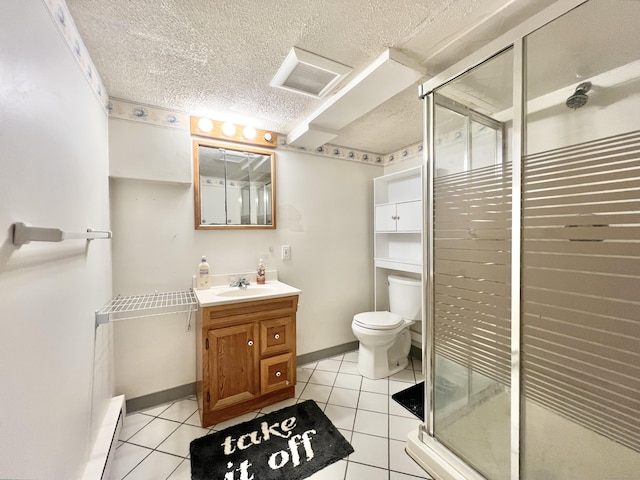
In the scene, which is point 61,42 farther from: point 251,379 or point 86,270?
point 251,379

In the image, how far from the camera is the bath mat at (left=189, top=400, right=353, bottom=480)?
1326 millimetres

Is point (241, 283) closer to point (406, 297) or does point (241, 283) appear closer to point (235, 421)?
point (235, 421)

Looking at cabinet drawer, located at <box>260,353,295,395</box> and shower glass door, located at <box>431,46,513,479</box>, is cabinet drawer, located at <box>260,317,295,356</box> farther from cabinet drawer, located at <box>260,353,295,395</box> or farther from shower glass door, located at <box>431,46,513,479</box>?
shower glass door, located at <box>431,46,513,479</box>

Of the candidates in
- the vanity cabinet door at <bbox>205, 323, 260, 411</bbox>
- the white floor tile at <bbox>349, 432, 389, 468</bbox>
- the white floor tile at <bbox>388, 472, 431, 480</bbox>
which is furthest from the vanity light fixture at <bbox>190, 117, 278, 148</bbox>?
the white floor tile at <bbox>388, 472, 431, 480</bbox>

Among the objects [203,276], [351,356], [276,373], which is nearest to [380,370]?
[351,356]

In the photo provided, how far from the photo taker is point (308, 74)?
1436 mm

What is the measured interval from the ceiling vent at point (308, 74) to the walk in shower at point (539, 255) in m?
0.53

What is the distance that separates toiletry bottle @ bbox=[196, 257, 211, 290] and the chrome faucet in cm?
19

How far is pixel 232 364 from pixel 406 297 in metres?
Result: 1.56

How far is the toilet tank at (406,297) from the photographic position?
90.6 inches

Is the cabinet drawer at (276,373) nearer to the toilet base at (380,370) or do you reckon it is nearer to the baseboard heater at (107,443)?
the toilet base at (380,370)

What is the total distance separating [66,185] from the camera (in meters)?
1.04

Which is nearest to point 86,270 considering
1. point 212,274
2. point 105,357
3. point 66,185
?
point 66,185

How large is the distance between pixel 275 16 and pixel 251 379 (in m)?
2.04
